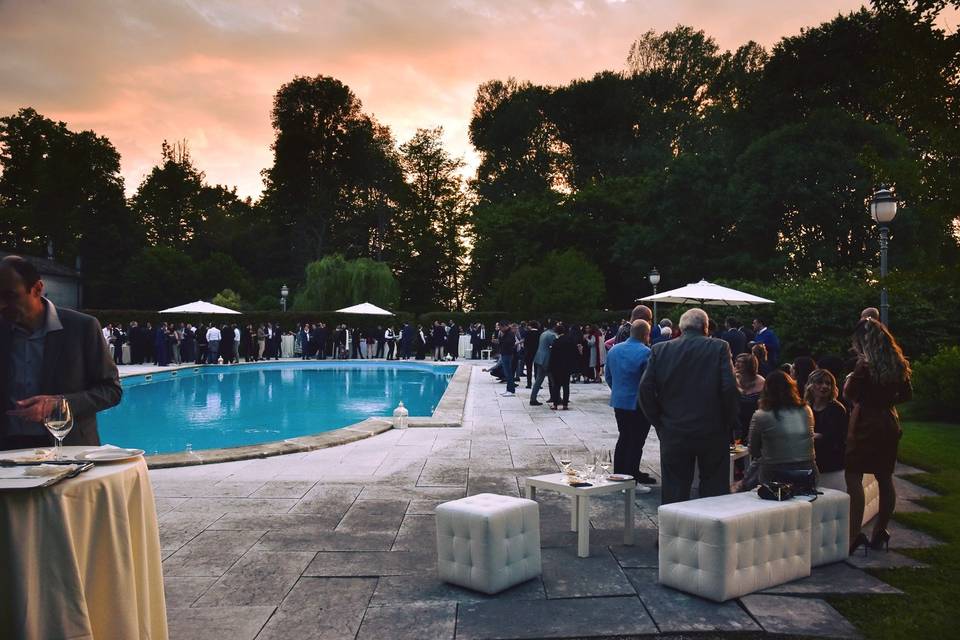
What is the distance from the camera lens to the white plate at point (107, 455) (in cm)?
288

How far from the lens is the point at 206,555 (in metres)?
4.77

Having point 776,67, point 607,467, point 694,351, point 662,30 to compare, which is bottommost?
point 607,467

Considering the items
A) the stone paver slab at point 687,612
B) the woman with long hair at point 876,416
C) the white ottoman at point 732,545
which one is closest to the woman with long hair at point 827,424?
the woman with long hair at point 876,416

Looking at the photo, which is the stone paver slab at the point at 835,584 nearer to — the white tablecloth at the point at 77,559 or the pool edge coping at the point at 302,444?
the white tablecloth at the point at 77,559

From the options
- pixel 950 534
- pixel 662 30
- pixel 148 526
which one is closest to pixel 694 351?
pixel 950 534

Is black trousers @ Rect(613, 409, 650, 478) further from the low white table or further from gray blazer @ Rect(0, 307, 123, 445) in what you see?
gray blazer @ Rect(0, 307, 123, 445)

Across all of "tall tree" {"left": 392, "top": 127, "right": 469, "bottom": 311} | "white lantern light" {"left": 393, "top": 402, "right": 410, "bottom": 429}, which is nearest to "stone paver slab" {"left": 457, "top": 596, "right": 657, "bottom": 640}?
"white lantern light" {"left": 393, "top": 402, "right": 410, "bottom": 429}

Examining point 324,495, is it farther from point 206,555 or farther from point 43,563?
point 43,563

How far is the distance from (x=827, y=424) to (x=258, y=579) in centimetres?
434

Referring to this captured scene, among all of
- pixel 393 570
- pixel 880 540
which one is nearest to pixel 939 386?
pixel 880 540

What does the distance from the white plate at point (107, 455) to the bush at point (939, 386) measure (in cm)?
1176

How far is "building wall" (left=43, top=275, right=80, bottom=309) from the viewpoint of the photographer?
40.0 m

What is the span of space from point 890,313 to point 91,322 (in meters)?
14.9

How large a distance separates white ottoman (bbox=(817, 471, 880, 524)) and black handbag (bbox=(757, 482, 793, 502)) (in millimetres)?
844
